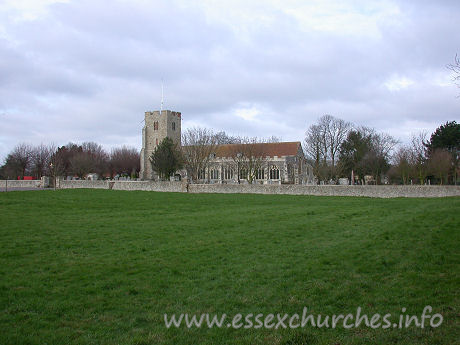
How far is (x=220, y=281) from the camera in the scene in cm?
662

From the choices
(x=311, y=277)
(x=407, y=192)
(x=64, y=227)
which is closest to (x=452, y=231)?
(x=311, y=277)

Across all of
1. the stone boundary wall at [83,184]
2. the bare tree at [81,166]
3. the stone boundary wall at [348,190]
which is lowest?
the stone boundary wall at [348,190]

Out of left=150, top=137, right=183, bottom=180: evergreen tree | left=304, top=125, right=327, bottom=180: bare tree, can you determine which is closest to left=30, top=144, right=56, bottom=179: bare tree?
left=150, top=137, right=183, bottom=180: evergreen tree

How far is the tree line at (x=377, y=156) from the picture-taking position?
4478 centimetres

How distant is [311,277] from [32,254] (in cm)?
614

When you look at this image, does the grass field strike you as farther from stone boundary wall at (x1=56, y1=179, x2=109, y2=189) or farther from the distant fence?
stone boundary wall at (x1=56, y1=179, x2=109, y2=189)

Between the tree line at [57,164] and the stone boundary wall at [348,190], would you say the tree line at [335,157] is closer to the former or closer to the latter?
the tree line at [57,164]

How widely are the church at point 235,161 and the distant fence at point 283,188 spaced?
14647 mm

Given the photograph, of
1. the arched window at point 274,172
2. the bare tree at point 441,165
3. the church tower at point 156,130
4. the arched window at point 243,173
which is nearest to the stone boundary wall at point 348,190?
the bare tree at point 441,165

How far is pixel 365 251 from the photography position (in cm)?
848

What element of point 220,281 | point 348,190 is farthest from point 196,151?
point 220,281

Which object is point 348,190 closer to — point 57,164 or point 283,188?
point 283,188

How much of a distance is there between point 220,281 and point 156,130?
71.6m

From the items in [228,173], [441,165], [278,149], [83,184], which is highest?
[278,149]
